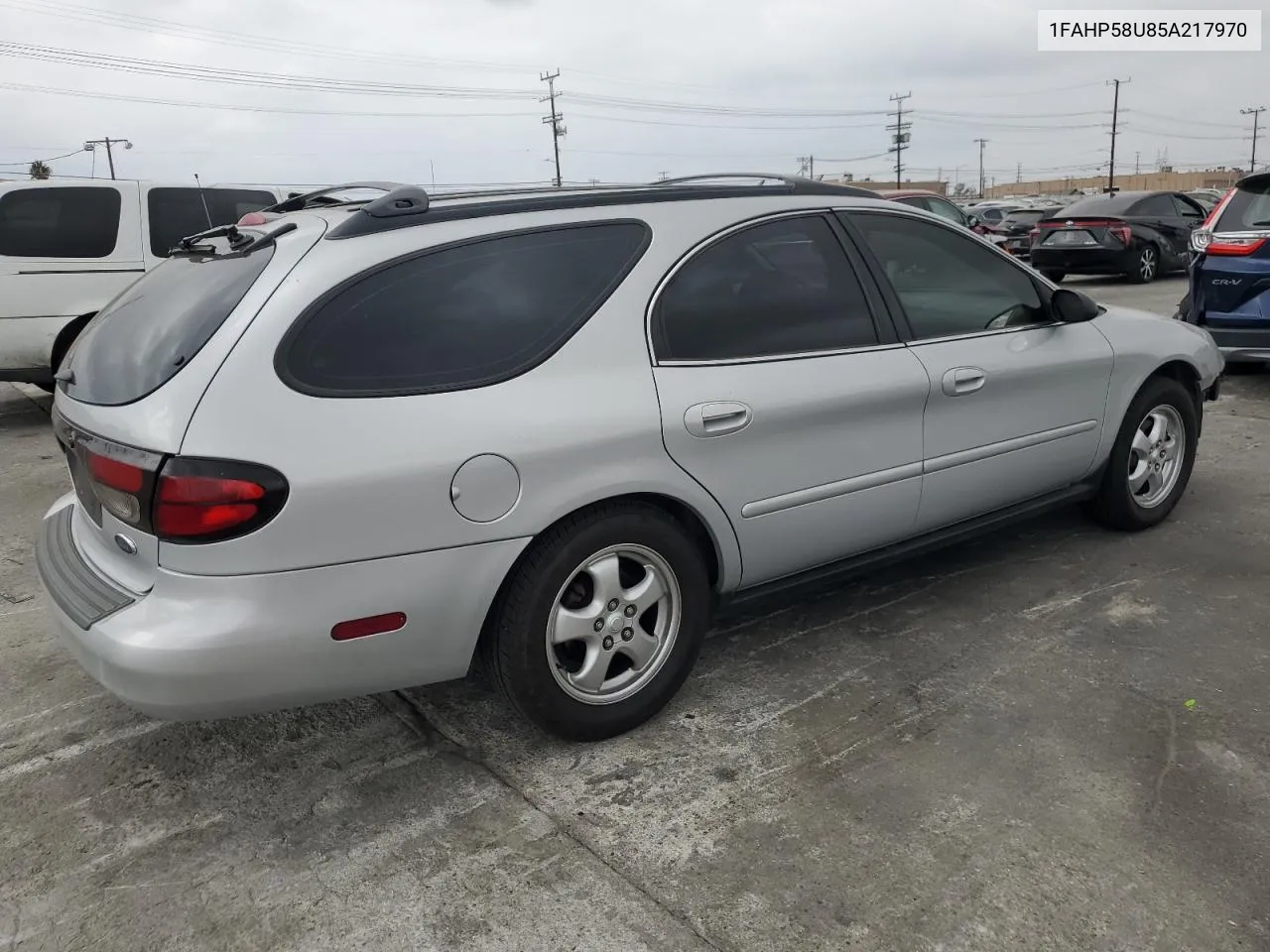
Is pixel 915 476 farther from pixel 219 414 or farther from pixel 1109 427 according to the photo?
pixel 219 414

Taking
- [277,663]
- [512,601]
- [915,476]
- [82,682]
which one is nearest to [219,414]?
[277,663]

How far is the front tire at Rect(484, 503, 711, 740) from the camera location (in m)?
2.68

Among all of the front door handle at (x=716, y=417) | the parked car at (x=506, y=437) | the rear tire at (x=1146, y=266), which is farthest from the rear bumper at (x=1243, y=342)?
the rear tire at (x=1146, y=266)

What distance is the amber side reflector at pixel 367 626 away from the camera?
8.04 feet

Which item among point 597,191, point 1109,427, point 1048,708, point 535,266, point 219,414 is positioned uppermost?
point 597,191

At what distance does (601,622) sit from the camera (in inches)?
112

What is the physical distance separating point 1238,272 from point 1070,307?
379cm

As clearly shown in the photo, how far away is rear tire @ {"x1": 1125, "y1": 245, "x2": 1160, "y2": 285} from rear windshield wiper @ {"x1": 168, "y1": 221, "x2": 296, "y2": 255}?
15677 millimetres

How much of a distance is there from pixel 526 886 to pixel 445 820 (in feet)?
1.20

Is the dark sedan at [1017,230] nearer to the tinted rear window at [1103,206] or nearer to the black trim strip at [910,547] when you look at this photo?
the tinted rear window at [1103,206]

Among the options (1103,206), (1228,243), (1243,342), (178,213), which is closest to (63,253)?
(178,213)

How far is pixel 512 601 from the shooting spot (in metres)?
2.66

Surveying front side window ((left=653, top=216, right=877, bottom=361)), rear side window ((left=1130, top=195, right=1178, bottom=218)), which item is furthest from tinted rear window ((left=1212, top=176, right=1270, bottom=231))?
rear side window ((left=1130, top=195, right=1178, bottom=218))

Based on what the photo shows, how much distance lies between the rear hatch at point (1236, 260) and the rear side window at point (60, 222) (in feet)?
26.6
